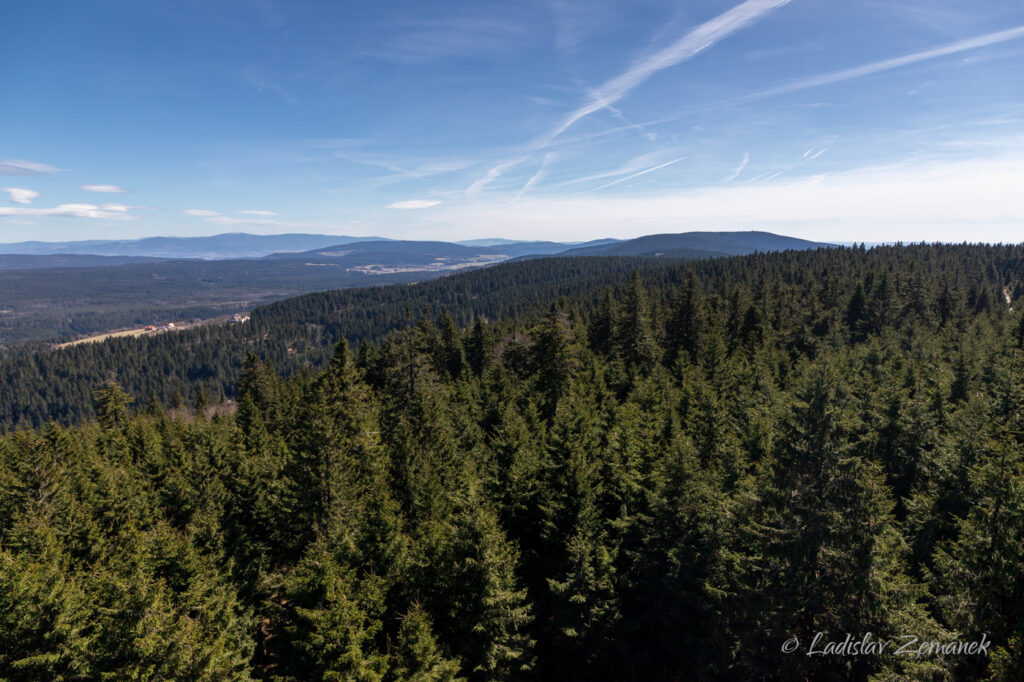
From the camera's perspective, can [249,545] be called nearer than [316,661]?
No

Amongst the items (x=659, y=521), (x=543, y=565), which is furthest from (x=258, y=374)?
(x=659, y=521)

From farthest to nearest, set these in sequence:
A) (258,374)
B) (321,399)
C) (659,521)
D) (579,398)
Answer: (258,374)
(579,398)
(321,399)
(659,521)

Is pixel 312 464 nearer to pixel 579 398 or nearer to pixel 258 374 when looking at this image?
pixel 579 398

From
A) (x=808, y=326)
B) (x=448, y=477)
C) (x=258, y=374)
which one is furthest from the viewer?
(x=808, y=326)

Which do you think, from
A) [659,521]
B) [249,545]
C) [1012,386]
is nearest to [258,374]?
[249,545]

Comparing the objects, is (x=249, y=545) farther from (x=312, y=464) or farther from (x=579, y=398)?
(x=579, y=398)

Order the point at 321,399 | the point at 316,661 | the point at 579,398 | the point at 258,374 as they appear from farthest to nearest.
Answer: the point at 258,374 < the point at 579,398 < the point at 321,399 < the point at 316,661

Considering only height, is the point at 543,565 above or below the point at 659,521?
below

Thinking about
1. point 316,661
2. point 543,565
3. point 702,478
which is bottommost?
point 543,565

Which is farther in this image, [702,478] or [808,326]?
[808,326]
